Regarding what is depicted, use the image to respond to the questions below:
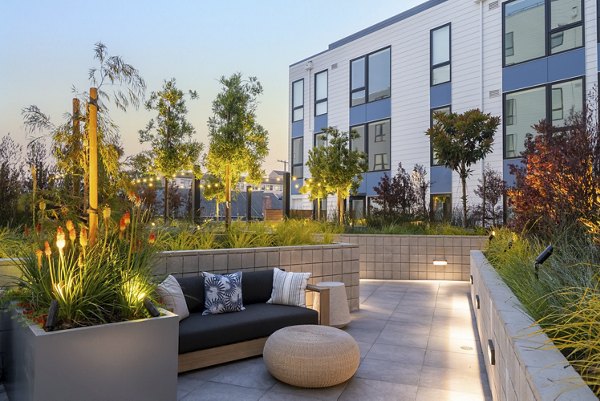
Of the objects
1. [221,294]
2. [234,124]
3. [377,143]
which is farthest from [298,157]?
[221,294]

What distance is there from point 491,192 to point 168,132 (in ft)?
27.4

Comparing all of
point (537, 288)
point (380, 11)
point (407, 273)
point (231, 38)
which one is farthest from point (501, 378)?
point (380, 11)

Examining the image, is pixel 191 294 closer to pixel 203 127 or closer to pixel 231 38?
pixel 203 127

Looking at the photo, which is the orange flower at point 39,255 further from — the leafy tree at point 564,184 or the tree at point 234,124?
the tree at point 234,124

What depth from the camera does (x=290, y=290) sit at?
15.1 ft

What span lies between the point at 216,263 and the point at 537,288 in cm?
311

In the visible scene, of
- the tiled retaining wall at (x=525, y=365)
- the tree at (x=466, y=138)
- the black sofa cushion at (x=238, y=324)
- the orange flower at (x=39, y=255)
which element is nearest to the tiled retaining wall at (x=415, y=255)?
the tree at (x=466, y=138)

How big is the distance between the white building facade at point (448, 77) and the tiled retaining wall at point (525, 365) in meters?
10.0

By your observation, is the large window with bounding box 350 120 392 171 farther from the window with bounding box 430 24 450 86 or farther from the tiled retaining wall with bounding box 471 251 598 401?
the tiled retaining wall with bounding box 471 251 598 401

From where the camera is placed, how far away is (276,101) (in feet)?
63.2

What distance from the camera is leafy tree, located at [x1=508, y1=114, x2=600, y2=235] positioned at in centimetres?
452

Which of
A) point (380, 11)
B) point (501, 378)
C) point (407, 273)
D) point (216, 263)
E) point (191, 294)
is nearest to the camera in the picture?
point (501, 378)

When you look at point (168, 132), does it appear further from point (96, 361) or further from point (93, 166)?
point (96, 361)

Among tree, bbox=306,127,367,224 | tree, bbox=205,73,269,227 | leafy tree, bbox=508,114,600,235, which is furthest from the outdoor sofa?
tree, bbox=306,127,367,224
